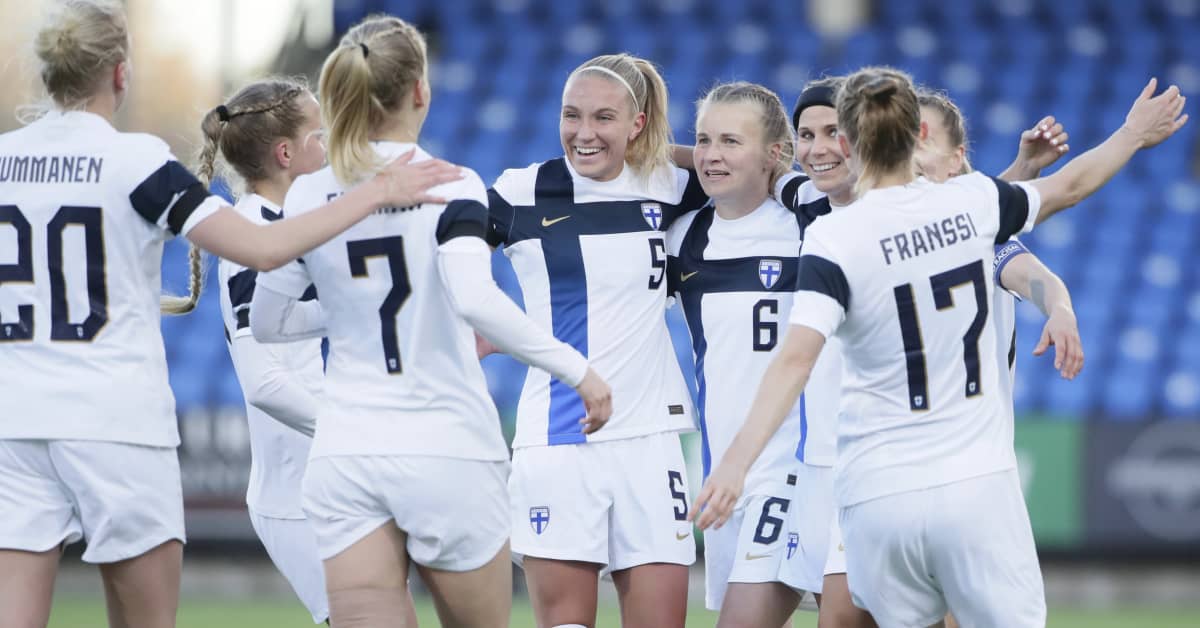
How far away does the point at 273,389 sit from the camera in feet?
15.9

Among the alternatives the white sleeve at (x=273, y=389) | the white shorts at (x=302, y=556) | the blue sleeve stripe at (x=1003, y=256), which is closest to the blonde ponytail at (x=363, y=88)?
the white sleeve at (x=273, y=389)

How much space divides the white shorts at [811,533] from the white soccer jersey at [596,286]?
460 millimetres

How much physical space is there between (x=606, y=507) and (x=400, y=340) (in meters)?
1.25

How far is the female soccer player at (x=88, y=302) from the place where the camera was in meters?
3.91

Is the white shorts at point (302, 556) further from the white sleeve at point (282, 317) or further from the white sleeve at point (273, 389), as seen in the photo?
the white sleeve at point (282, 317)

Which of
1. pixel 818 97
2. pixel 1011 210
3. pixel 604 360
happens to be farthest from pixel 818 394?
pixel 1011 210

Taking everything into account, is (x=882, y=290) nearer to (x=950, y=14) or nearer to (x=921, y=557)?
(x=921, y=557)

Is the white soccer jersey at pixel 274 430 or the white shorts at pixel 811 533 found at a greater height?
the white soccer jersey at pixel 274 430

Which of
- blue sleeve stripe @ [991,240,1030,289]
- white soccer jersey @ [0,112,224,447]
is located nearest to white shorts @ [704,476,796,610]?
blue sleeve stripe @ [991,240,1030,289]

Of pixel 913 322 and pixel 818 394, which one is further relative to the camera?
pixel 818 394

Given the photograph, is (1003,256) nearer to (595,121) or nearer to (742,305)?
(742,305)

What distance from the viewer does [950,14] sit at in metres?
16.0

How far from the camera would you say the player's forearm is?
4.31 metres

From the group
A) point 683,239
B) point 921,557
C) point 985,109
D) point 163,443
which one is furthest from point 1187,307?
point 163,443
